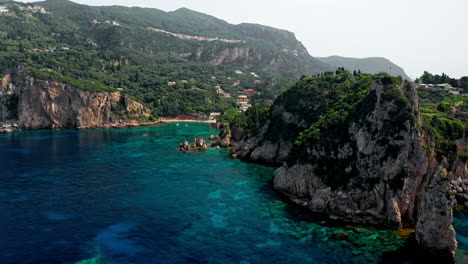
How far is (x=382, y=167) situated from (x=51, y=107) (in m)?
153

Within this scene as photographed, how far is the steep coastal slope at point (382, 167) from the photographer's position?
138ft

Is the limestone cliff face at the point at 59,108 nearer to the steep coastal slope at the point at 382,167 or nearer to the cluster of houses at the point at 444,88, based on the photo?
the steep coastal slope at the point at 382,167

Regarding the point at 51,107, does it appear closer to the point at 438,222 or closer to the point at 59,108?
the point at 59,108

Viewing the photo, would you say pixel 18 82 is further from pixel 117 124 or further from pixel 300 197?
pixel 300 197

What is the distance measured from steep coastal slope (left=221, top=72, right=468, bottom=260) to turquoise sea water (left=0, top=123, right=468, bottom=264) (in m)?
3.66

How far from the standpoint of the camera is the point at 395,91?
54094 mm

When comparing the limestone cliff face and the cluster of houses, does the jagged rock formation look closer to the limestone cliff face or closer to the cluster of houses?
the cluster of houses

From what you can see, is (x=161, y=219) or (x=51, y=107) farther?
(x=51, y=107)

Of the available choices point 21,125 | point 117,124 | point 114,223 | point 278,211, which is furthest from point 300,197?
point 21,125

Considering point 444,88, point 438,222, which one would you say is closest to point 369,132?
point 438,222

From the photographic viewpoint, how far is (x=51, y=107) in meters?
160

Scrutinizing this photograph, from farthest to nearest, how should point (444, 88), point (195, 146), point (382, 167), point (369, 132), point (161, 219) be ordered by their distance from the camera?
point (195, 146) → point (444, 88) → point (369, 132) → point (161, 219) → point (382, 167)

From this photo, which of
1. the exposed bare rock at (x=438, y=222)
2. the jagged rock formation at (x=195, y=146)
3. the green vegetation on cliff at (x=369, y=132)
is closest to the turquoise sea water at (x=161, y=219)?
the exposed bare rock at (x=438, y=222)

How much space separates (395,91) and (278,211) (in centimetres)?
2641
